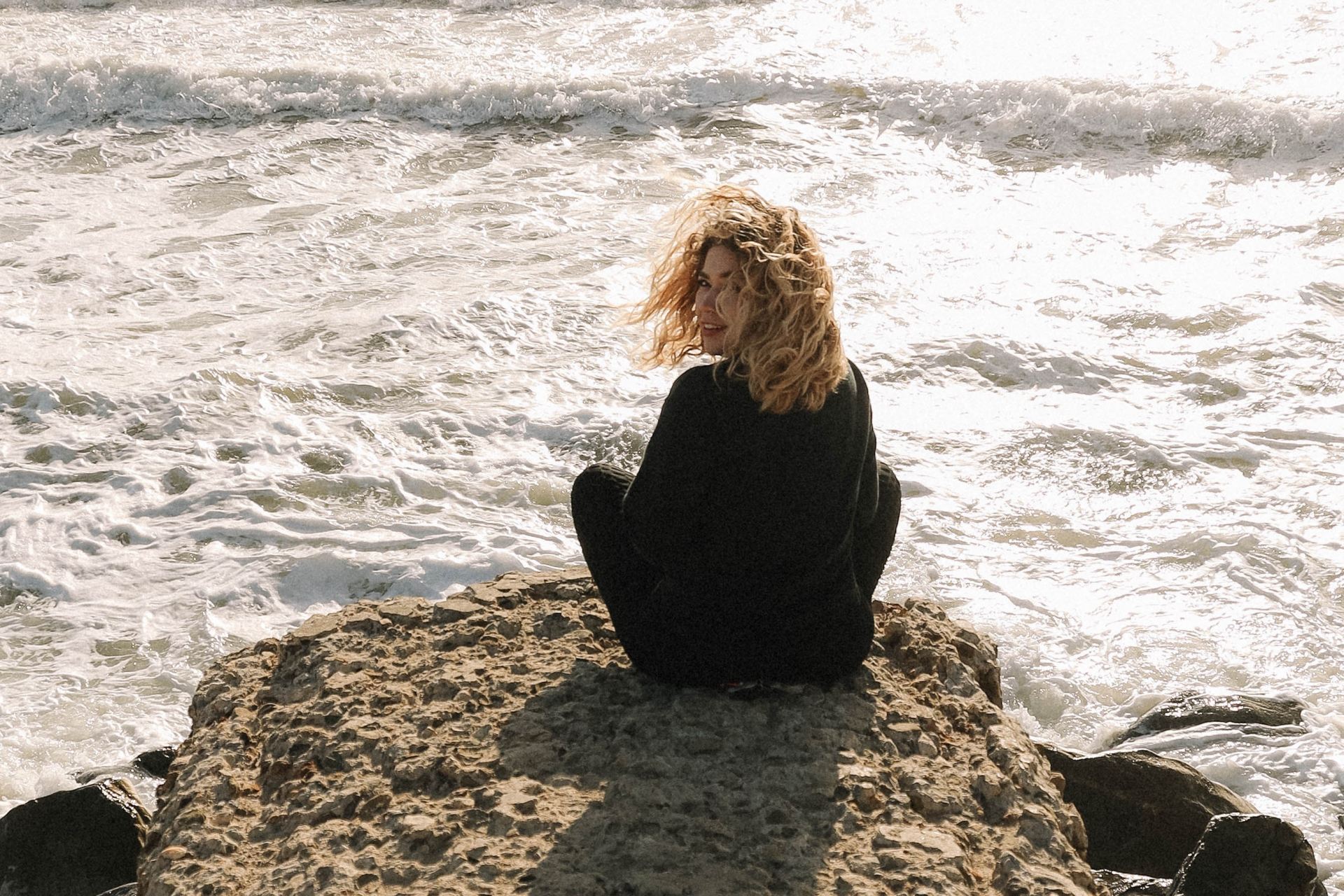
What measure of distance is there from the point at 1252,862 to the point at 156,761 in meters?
3.19

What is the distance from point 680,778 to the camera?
116 inches

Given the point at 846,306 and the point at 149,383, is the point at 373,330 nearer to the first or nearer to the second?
the point at 149,383

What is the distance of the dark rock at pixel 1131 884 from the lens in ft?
11.6

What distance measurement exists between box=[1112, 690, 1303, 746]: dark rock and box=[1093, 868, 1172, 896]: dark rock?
0.71m

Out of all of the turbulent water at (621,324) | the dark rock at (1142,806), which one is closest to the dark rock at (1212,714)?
the turbulent water at (621,324)

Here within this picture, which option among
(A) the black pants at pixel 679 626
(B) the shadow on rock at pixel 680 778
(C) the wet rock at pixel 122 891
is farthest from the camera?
(C) the wet rock at pixel 122 891

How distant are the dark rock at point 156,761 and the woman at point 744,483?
1.72 metres

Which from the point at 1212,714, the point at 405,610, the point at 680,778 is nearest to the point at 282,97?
the point at 405,610

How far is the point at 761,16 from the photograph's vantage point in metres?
13.0

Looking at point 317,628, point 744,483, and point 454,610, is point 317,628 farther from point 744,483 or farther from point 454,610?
point 744,483

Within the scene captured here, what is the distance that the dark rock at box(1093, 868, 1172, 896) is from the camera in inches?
140

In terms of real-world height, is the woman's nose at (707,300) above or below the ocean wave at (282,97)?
above

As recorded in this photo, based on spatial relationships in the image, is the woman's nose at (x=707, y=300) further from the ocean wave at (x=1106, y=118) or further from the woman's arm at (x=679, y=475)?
the ocean wave at (x=1106, y=118)

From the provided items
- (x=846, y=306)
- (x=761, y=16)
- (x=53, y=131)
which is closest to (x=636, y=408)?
(x=846, y=306)
